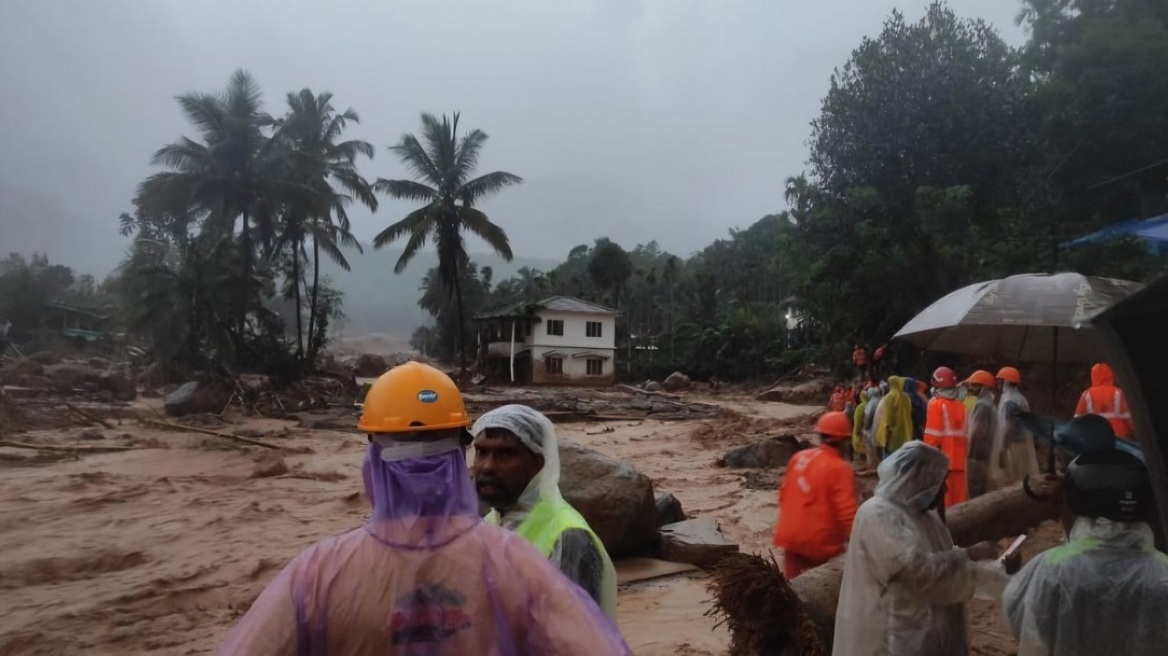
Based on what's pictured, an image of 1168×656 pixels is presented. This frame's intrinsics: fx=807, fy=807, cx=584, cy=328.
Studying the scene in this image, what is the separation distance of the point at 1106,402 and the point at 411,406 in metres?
7.02

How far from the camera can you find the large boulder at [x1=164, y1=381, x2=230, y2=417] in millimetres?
21938

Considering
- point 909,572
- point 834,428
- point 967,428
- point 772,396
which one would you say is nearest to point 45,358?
point 772,396

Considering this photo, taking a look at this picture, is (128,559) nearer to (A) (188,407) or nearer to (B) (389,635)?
(B) (389,635)

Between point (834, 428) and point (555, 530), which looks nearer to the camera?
point (555, 530)

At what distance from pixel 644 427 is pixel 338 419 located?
8.58 metres

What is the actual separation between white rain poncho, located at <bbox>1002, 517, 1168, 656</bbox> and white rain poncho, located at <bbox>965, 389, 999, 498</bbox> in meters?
5.36

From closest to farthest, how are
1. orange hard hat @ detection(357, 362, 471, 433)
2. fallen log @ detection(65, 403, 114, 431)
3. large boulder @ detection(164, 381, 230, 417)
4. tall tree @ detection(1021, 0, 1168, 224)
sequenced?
orange hard hat @ detection(357, 362, 471, 433) < tall tree @ detection(1021, 0, 1168, 224) < fallen log @ detection(65, 403, 114, 431) < large boulder @ detection(164, 381, 230, 417)

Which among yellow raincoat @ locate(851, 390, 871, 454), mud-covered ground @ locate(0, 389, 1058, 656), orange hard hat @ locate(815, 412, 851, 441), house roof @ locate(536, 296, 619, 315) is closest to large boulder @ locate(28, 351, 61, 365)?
mud-covered ground @ locate(0, 389, 1058, 656)

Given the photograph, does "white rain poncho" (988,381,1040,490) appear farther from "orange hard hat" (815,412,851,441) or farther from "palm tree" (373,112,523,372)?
"palm tree" (373,112,523,372)

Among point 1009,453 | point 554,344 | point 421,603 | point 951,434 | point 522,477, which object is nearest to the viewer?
point 421,603

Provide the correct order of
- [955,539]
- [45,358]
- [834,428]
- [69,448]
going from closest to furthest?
[834,428] < [955,539] < [69,448] < [45,358]

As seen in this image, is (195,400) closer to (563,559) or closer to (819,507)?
(819,507)

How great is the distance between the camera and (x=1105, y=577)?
2.55 metres

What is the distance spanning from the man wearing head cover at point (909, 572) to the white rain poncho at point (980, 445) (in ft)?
16.4
